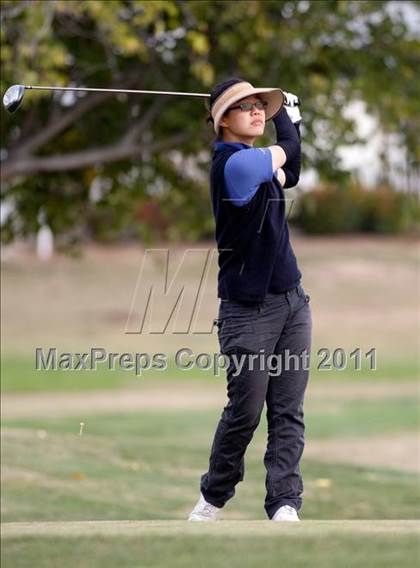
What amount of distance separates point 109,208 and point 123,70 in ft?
8.65

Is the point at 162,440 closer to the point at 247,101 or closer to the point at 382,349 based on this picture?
the point at 247,101

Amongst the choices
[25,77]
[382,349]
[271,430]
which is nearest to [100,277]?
[382,349]

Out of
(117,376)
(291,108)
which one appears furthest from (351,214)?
(291,108)

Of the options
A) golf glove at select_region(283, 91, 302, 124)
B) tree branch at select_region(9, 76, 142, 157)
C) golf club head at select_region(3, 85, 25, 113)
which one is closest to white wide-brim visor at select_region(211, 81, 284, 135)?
golf glove at select_region(283, 91, 302, 124)

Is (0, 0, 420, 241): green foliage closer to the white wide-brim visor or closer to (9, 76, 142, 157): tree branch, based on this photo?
(9, 76, 142, 157): tree branch

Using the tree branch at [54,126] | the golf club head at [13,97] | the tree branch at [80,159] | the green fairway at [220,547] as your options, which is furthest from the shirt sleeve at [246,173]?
the tree branch at [54,126]

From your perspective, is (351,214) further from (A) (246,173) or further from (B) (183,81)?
(A) (246,173)

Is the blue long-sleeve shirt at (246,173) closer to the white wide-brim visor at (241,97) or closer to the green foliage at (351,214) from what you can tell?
the white wide-brim visor at (241,97)

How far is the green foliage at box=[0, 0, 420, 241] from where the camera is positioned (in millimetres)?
13734

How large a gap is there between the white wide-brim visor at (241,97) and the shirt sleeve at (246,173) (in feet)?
0.90

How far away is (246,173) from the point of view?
6.11m

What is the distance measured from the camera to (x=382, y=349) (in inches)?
1133

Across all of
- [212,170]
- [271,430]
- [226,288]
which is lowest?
[271,430]

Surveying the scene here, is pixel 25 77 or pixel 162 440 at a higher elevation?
pixel 25 77
